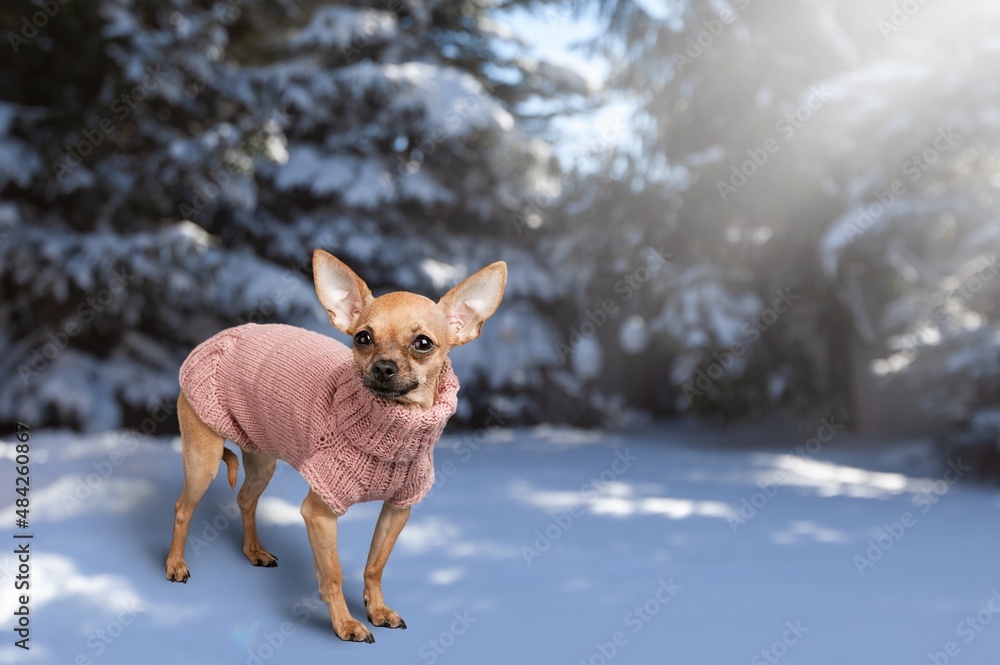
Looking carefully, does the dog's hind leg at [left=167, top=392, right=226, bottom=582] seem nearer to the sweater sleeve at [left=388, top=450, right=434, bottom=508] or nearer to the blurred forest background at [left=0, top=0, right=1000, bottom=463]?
the sweater sleeve at [left=388, top=450, right=434, bottom=508]

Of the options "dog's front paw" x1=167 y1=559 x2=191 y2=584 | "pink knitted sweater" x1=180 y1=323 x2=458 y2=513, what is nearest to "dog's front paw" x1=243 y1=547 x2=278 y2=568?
"dog's front paw" x1=167 y1=559 x2=191 y2=584

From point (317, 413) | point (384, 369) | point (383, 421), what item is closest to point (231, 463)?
Answer: point (317, 413)

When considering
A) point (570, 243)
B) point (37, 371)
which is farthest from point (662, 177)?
point (37, 371)

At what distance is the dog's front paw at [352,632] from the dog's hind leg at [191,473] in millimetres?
619

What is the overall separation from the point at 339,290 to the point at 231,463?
963mm

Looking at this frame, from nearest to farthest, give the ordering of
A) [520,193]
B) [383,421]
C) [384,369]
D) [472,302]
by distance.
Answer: [384,369], [383,421], [472,302], [520,193]

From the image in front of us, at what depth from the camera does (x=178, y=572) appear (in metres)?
2.67

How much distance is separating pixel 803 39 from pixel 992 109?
10.9 feet

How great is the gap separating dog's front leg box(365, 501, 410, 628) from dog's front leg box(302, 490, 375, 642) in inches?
4.0

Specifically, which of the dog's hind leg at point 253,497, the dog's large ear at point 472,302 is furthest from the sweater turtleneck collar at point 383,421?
the dog's hind leg at point 253,497

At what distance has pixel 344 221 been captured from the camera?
772cm

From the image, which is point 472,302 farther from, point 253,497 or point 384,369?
point 253,497

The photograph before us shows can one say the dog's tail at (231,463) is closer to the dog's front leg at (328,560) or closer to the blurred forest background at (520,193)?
the dog's front leg at (328,560)

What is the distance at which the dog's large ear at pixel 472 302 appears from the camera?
238 centimetres
